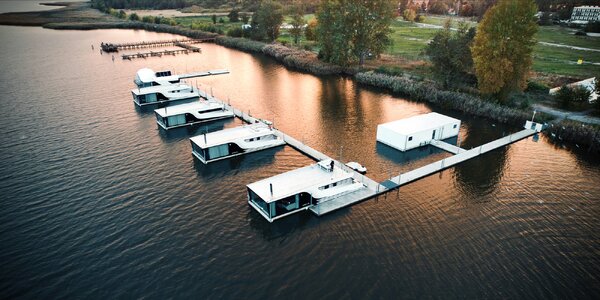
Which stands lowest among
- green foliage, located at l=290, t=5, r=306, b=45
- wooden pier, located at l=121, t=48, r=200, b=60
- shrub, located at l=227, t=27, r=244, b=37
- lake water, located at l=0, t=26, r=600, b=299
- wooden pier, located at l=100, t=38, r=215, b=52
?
lake water, located at l=0, t=26, r=600, b=299

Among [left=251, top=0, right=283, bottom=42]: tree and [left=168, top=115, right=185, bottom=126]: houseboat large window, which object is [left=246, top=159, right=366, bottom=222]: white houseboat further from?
[left=251, top=0, right=283, bottom=42]: tree

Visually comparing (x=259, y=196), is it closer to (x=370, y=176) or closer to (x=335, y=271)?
(x=335, y=271)

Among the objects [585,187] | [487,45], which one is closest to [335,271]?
[585,187]

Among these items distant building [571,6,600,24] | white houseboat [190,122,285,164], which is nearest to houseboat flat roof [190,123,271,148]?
white houseboat [190,122,285,164]

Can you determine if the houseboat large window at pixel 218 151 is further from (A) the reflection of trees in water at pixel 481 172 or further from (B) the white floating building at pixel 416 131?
(A) the reflection of trees in water at pixel 481 172

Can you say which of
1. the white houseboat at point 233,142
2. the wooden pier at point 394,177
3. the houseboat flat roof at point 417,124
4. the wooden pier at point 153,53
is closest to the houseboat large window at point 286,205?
the wooden pier at point 394,177
